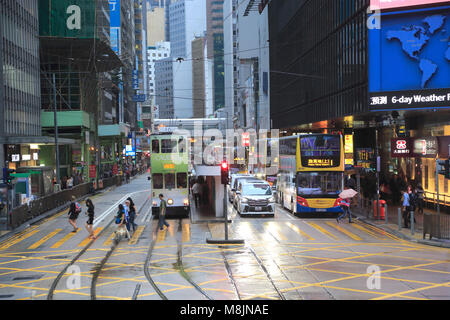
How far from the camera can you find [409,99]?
109ft

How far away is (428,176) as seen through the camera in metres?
34.6

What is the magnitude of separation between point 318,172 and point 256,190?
360cm

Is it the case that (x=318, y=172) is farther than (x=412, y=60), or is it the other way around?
(x=412, y=60)

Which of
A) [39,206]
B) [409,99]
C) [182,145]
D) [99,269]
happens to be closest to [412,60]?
[409,99]

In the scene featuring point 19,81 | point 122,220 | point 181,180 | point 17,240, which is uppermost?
point 19,81

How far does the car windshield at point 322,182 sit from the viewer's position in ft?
99.1

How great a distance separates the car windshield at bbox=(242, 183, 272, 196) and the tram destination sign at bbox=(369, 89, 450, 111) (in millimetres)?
8275

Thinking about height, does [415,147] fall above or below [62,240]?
above

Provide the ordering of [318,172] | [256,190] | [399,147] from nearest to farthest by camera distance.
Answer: [318,172], [256,190], [399,147]

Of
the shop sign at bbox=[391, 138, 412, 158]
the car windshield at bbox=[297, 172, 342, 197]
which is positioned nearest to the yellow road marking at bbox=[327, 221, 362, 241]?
the car windshield at bbox=[297, 172, 342, 197]

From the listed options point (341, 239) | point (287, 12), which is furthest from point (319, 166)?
point (287, 12)

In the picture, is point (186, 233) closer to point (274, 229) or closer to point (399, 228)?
point (274, 229)

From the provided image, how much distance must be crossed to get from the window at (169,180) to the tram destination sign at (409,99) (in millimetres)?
12640

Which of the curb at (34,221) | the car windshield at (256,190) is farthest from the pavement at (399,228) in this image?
the curb at (34,221)
